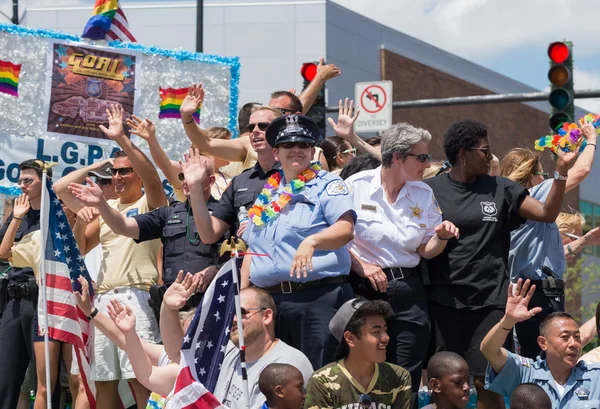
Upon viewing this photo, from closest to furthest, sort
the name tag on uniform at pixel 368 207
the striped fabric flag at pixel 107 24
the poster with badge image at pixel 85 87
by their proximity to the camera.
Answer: the name tag on uniform at pixel 368 207 < the poster with badge image at pixel 85 87 < the striped fabric flag at pixel 107 24

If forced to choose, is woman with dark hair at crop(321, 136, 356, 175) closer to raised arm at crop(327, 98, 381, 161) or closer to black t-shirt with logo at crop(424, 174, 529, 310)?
raised arm at crop(327, 98, 381, 161)

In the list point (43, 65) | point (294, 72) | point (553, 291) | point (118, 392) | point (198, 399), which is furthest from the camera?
point (294, 72)

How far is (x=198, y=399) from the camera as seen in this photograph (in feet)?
19.9

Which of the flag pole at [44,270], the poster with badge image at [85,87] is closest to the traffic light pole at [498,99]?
the poster with badge image at [85,87]

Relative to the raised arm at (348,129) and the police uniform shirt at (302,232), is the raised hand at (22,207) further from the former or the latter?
the police uniform shirt at (302,232)

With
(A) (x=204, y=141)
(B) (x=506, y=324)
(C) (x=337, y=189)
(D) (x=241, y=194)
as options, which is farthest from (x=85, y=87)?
(B) (x=506, y=324)

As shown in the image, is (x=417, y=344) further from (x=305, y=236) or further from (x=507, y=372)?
(x=305, y=236)

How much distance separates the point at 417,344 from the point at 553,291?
3.88 feet

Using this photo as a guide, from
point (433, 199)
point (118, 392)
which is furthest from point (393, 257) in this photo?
point (118, 392)

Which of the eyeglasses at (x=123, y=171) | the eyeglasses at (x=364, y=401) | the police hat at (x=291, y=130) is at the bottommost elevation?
the eyeglasses at (x=364, y=401)

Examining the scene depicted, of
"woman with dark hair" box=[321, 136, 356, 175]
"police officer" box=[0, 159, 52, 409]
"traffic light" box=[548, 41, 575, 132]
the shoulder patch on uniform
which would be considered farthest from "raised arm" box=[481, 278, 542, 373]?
"traffic light" box=[548, 41, 575, 132]

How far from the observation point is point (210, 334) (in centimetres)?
623

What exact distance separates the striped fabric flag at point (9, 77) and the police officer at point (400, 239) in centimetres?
501

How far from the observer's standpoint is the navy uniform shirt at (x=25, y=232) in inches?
347
